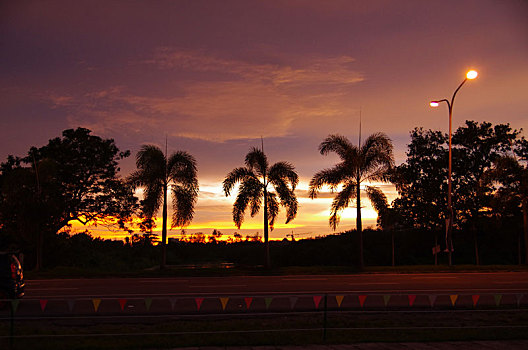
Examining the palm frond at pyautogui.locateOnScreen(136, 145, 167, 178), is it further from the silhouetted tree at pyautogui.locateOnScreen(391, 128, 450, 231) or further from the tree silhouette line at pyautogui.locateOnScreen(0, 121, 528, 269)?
the silhouetted tree at pyautogui.locateOnScreen(391, 128, 450, 231)

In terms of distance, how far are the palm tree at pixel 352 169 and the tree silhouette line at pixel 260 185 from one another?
6cm

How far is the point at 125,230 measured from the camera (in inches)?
1384

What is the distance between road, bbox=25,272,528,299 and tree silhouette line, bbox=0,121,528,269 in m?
7.69

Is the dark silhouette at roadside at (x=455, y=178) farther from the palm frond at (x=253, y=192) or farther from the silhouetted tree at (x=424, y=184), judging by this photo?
the palm frond at (x=253, y=192)

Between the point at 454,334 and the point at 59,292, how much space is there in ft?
40.6

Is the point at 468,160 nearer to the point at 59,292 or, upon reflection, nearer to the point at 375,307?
the point at 375,307

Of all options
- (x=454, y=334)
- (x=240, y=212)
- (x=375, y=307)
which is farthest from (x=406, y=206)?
(x=454, y=334)

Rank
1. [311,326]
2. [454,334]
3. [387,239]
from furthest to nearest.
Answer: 1. [387,239]
2. [311,326]
3. [454,334]

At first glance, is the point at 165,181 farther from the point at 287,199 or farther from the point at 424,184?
the point at 424,184

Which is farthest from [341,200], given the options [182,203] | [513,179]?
[513,179]

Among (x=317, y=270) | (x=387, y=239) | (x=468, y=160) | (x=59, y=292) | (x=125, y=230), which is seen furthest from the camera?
(x=387, y=239)

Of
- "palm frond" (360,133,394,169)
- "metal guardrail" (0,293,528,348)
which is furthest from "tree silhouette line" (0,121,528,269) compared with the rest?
"metal guardrail" (0,293,528,348)

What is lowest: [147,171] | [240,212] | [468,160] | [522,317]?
[522,317]

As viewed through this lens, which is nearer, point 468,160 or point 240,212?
point 240,212
